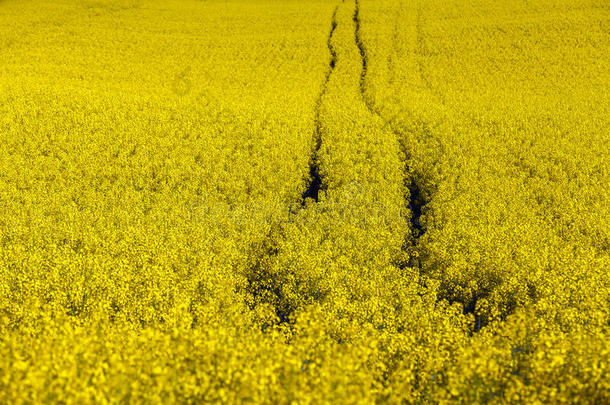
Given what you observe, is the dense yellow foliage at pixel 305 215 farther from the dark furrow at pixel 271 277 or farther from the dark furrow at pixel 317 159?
the dark furrow at pixel 317 159

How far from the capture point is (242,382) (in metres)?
8.46

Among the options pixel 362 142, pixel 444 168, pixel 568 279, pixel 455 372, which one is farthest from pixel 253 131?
pixel 455 372

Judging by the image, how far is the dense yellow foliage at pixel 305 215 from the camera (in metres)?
9.68

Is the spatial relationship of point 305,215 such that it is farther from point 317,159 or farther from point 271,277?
point 317,159

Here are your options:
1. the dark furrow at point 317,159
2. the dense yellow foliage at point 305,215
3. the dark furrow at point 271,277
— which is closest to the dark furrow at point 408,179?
the dense yellow foliage at point 305,215

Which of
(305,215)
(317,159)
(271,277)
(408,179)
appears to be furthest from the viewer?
(317,159)

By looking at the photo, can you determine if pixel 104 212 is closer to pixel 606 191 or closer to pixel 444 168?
pixel 444 168

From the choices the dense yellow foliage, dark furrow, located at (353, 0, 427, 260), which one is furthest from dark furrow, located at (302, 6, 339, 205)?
dark furrow, located at (353, 0, 427, 260)

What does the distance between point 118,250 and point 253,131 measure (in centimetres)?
1905

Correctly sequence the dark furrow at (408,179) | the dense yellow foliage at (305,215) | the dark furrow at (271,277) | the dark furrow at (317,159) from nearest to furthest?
the dense yellow foliage at (305,215)
the dark furrow at (271,277)
the dark furrow at (408,179)
the dark furrow at (317,159)

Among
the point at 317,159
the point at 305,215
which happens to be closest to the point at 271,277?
the point at 305,215

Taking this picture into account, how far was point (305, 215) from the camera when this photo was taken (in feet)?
87.0

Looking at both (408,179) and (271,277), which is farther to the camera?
(408,179)

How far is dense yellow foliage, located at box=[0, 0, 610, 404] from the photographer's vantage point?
31.8 feet
